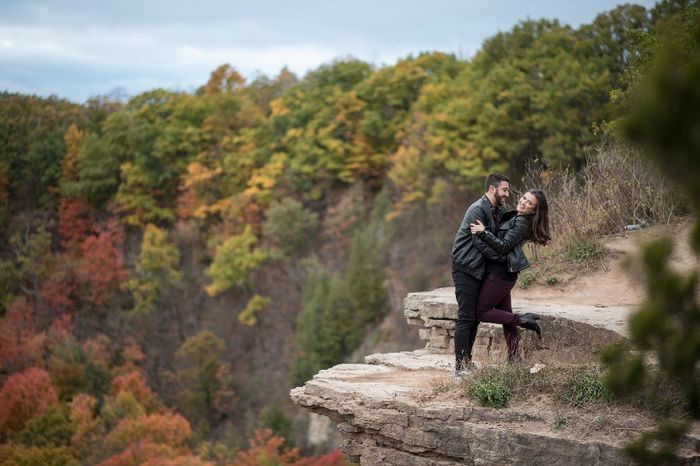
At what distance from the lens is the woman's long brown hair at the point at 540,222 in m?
8.48

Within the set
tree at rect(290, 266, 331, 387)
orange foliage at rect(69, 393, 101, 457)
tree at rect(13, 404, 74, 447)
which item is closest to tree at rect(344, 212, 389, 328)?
tree at rect(290, 266, 331, 387)

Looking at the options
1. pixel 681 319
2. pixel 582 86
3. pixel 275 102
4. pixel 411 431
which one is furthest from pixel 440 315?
pixel 275 102

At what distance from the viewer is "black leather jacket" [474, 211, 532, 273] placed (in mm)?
8297

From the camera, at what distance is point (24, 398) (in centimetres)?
2853

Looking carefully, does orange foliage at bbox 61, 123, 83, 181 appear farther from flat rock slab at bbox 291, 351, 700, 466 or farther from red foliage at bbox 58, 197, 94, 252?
flat rock slab at bbox 291, 351, 700, 466

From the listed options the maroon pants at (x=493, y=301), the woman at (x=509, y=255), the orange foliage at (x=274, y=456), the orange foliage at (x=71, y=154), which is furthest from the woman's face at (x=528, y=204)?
the orange foliage at (x=71, y=154)

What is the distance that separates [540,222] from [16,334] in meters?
31.9

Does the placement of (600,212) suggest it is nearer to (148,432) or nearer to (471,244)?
A: (471,244)

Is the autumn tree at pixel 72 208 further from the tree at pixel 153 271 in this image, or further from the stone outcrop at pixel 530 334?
the stone outcrop at pixel 530 334

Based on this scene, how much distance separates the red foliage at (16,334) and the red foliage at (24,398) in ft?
10.8

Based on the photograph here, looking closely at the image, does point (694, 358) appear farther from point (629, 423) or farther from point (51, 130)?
point (51, 130)

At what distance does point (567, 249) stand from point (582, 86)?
12206 millimetres

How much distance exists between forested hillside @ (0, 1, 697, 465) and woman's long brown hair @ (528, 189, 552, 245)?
11.6 meters

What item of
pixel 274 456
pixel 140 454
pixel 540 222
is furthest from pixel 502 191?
pixel 140 454
